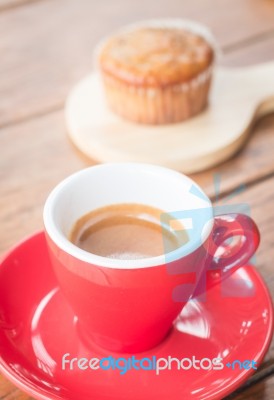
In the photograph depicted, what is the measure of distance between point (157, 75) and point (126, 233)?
0.37 meters

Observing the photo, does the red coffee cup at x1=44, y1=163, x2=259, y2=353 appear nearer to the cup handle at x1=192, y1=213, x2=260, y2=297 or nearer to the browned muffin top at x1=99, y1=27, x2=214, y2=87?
the cup handle at x1=192, y1=213, x2=260, y2=297

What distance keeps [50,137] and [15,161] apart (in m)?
0.08

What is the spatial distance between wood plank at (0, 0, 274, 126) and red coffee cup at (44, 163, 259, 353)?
0.41 meters

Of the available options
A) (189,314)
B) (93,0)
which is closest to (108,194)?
(189,314)

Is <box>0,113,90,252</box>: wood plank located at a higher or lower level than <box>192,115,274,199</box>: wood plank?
higher

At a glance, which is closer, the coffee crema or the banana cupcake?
the coffee crema

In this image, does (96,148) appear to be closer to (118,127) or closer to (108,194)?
(118,127)

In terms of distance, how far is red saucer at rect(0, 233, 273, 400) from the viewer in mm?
565

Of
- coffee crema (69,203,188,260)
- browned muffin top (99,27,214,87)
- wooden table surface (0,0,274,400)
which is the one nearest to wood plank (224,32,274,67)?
wooden table surface (0,0,274,400)

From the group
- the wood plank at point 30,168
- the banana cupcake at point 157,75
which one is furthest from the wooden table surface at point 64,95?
the banana cupcake at point 157,75

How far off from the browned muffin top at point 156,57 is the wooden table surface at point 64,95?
0.12 meters

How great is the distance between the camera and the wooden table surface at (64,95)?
2.69 feet

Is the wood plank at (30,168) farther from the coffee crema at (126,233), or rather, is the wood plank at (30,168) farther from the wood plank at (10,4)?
the wood plank at (10,4)

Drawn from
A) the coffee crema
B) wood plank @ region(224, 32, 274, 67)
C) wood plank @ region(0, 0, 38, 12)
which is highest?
the coffee crema
